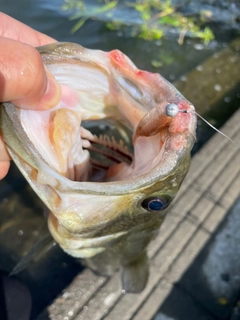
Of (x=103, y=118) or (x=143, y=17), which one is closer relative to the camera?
(x=103, y=118)

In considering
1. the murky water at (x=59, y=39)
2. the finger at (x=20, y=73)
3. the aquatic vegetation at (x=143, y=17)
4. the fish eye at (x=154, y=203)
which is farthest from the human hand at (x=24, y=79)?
the aquatic vegetation at (x=143, y=17)

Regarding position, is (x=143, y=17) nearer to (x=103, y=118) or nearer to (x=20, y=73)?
(x=103, y=118)

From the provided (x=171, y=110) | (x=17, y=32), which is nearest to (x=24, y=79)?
(x=171, y=110)

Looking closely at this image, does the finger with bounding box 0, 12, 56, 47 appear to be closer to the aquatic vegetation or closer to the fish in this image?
the fish

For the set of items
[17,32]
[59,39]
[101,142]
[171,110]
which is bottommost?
[59,39]

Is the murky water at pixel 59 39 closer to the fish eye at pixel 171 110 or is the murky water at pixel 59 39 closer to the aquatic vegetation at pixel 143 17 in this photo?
the aquatic vegetation at pixel 143 17

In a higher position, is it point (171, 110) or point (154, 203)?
point (171, 110)

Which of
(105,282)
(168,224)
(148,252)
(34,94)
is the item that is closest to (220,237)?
(168,224)
